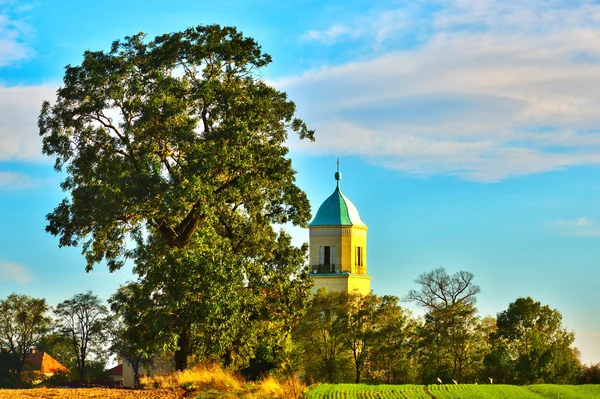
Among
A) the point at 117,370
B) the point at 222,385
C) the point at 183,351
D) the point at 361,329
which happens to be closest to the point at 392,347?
the point at 361,329

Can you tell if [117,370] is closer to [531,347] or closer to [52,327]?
[52,327]

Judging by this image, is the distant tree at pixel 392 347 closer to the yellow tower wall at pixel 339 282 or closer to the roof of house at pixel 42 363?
the yellow tower wall at pixel 339 282

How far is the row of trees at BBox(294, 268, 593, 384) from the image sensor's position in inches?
2279

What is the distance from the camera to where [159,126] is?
35.5 metres

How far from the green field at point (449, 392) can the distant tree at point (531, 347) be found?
56.8 ft

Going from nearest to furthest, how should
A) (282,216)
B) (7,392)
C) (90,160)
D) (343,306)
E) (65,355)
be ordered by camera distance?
(7,392), (90,160), (282,216), (343,306), (65,355)

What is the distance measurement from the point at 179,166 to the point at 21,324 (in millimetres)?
51269

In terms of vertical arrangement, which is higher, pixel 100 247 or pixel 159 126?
pixel 159 126

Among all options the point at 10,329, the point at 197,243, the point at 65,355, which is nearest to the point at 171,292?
the point at 197,243

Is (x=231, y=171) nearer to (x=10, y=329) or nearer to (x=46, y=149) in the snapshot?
(x=46, y=149)

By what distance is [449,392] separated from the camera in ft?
111

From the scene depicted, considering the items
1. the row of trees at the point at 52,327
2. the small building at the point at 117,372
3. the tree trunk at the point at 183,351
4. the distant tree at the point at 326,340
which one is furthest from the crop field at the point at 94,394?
the small building at the point at 117,372

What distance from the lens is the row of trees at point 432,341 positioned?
190ft

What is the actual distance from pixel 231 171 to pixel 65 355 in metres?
66.0
